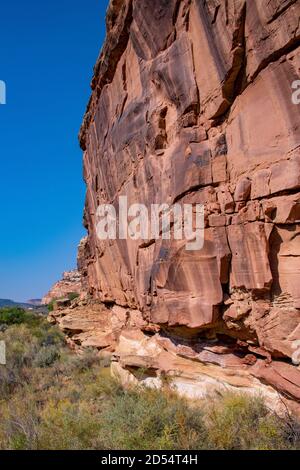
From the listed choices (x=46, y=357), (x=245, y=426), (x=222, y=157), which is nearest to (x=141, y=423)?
(x=245, y=426)

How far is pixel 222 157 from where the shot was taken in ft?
22.4

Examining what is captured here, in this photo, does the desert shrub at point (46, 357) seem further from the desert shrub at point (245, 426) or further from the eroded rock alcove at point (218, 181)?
the desert shrub at point (245, 426)

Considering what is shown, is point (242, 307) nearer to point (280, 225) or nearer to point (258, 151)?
point (280, 225)

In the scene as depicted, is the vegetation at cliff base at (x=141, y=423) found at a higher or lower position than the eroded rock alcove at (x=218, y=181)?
lower

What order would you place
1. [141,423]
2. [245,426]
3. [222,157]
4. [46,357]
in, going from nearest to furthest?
[245,426]
[141,423]
[222,157]
[46,357]

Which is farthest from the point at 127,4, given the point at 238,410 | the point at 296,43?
the point at 238,410

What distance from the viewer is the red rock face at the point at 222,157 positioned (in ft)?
18.3

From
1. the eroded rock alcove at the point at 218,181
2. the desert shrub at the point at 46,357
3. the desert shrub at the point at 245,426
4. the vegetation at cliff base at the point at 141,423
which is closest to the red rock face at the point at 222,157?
the eroded rock alcove at the point at 218,181

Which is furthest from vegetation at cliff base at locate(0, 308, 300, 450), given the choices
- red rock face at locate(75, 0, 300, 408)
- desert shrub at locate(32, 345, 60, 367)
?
desert shrub at locate(32, 345, 60, 367)

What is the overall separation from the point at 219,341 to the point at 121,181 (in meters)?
6.42

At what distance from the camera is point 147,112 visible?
29.7 ft

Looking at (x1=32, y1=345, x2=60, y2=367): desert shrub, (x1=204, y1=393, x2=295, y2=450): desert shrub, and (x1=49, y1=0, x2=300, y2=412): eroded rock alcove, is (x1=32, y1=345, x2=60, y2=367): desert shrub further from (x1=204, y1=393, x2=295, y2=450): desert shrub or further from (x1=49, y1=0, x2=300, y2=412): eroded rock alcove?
(x1=204, y1=393, x2=295, y2=450): desert shrub

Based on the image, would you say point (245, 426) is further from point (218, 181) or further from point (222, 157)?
point (222, 157)

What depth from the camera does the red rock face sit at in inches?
220
